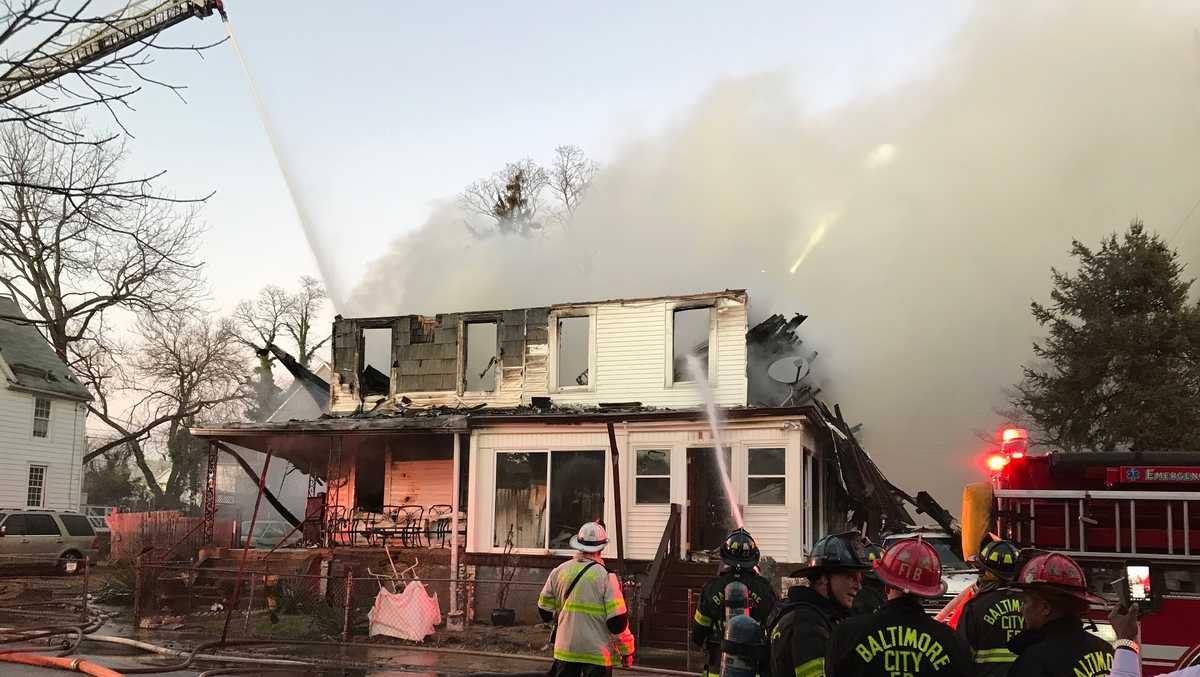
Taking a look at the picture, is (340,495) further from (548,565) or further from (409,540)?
(548,565)

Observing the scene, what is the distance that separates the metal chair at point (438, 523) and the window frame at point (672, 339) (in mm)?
5430

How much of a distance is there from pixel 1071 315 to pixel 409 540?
21.6 m

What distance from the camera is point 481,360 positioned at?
2523 cm

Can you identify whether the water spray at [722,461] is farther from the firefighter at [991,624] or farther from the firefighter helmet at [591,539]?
the firefighter at [991,624]

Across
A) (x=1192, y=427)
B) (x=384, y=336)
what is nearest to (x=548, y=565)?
(x=384, y=336)

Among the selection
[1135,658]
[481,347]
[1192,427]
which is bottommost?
[1135,658]

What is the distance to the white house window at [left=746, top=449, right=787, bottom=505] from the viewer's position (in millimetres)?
17484

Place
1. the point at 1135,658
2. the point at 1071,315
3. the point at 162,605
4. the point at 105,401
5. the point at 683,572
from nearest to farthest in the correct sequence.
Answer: the point at 1135,658 → the point at 683,572 → the point at 162,605 → the point at 1071,315 → the point at 105,401

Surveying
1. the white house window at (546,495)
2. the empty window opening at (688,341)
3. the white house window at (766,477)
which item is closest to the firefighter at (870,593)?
the white house window at (766,477)

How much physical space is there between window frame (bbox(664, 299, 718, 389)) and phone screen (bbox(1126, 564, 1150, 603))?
41.8 ft

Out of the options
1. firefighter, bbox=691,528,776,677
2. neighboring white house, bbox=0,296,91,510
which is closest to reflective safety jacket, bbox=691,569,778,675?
firefighter, bbox=691,528,776,677

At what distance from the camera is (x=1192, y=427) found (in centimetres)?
2711

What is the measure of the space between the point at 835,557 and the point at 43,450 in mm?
37987

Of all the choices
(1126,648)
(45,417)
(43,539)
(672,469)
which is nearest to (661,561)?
(672,469)
